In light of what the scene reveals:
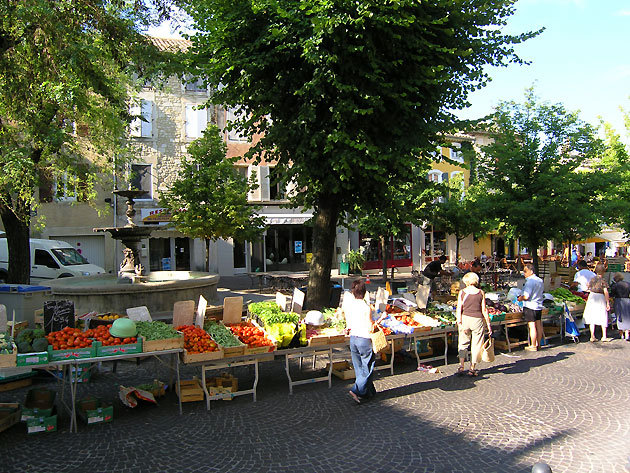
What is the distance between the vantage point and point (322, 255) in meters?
9.75

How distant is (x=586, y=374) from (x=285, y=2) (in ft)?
25.8

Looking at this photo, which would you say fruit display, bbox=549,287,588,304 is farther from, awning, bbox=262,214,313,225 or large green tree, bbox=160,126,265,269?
awning, bbox=262,214,313,225

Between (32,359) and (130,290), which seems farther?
(130,290)

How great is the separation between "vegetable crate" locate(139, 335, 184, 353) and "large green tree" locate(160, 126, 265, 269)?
1140cm

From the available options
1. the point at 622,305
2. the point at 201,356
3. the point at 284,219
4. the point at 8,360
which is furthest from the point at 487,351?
the point at 284,219

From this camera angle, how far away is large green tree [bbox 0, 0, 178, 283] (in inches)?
340

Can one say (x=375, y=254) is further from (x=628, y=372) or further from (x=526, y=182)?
(x=628, y=372)

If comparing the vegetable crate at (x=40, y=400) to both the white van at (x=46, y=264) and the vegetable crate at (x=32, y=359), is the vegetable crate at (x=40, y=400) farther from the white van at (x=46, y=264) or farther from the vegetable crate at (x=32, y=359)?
the white van at (x=46, y=264)

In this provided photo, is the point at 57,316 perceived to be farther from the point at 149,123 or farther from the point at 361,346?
the point at 149,123

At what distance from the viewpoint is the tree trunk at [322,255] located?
31.8ft

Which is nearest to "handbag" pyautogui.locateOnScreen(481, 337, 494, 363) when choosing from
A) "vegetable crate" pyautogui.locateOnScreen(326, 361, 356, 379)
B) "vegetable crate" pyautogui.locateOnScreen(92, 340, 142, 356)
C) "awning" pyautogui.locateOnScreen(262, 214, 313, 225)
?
"vegetable crate" pyautogui.locateOnScreen(326, 361, 356, 379)

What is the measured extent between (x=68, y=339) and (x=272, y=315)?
8.81 ft

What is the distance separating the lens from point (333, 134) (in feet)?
25.8

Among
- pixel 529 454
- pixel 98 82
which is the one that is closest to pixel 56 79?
pixel 98 82
